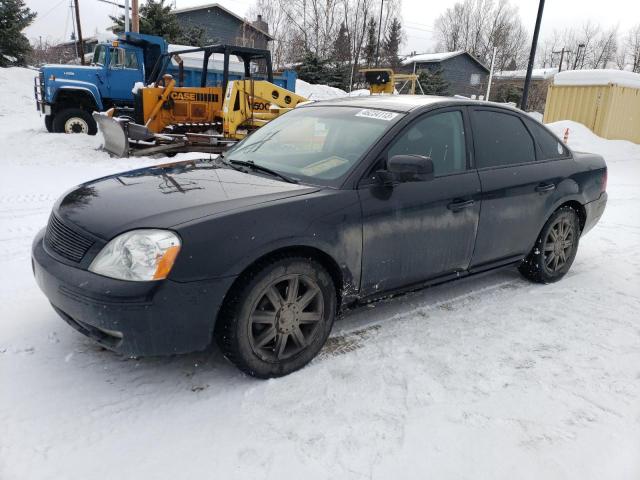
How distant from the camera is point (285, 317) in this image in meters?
2.78

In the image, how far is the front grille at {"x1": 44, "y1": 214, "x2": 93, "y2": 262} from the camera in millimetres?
2525

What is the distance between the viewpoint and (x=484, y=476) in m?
2.18

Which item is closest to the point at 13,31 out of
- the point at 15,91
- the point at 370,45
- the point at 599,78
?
the point at 15,91

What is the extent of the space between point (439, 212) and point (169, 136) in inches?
342

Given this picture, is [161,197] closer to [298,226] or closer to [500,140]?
[298,226]

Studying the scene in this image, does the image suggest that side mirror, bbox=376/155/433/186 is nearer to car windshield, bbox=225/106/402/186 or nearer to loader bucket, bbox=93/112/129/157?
car windshield, bbox=225/106/402/186

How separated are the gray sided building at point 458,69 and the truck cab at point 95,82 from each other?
1408 inches

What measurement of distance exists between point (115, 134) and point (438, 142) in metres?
8.32

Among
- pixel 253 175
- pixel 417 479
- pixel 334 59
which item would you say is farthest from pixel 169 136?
pixel 334 59

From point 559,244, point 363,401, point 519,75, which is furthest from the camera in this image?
point 519,75

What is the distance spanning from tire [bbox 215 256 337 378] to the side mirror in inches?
29.0

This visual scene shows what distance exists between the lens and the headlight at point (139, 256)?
7.77 ft

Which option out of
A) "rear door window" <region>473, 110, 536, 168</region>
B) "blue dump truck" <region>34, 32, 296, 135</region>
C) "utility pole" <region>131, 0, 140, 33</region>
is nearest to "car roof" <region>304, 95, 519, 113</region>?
"rear door window" <region>473, 110, 536, 168</region>

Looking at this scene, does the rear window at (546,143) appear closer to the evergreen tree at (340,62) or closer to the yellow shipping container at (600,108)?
the yellow shipping container at (600,108)
